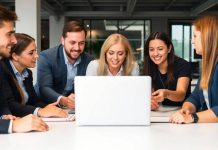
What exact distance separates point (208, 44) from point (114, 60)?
824mm

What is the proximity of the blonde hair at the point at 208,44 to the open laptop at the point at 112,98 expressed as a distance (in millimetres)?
561

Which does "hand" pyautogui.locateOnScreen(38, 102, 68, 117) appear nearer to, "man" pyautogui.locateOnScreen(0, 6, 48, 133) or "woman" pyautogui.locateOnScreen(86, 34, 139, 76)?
"man" pyautogui.locateOnScreen(0, 6, 48, 133)

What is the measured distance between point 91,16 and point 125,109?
11.2m

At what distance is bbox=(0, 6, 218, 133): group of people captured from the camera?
1.76 meters

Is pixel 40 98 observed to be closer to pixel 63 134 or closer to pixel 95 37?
pixel 63 134

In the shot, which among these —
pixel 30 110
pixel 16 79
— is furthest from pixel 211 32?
pixel 16 79

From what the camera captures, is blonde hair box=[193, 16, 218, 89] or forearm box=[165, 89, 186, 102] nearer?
blonde hair box=[193, 16, 218, 89]

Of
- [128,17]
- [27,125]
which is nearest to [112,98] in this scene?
[27,125]

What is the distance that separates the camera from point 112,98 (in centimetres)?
154

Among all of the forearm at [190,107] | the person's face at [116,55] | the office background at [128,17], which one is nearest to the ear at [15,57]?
the person's face at [116,55]

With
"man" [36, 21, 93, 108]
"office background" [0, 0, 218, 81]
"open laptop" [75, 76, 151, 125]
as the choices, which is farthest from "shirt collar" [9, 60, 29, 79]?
"office background" [0, 0, 218, 81]

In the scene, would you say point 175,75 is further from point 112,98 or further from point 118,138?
point 118,138

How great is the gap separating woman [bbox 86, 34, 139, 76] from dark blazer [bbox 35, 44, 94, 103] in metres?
0.24

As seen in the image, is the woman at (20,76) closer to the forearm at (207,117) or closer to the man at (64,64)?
the man at (64,64)
